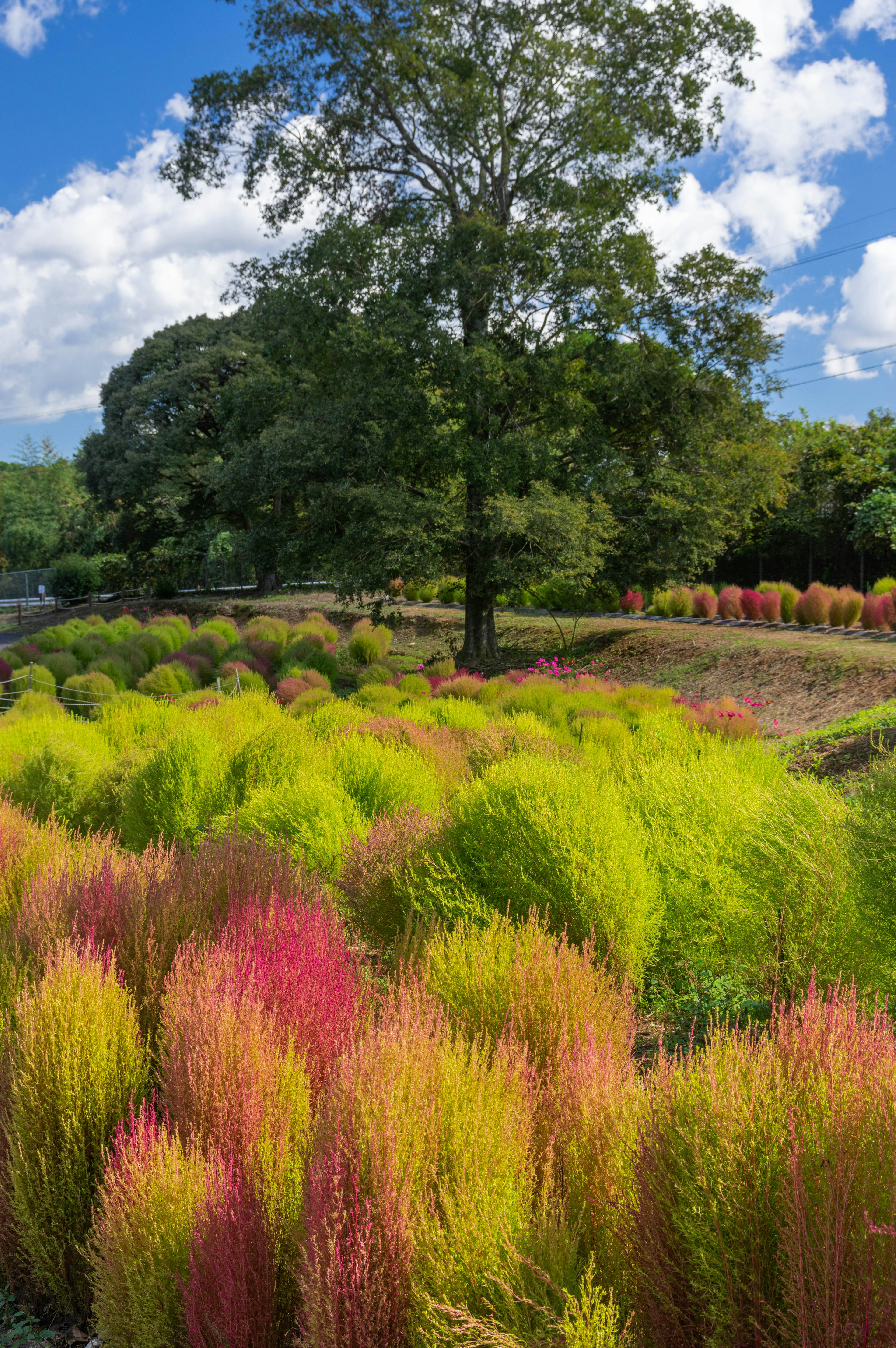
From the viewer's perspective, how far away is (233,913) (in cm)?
327

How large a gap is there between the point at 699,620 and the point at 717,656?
4073 mm

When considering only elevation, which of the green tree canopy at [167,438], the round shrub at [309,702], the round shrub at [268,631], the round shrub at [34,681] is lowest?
the round shrub at [309,702]

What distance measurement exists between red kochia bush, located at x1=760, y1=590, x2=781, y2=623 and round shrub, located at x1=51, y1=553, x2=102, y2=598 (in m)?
24.6

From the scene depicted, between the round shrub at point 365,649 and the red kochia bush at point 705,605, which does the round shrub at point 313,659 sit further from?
the red kochia bush at point 705,605

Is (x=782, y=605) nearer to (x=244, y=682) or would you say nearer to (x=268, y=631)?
(x=268, y=631)

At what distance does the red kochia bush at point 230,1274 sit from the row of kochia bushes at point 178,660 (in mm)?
6666

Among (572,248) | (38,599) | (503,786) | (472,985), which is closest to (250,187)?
(572,248)

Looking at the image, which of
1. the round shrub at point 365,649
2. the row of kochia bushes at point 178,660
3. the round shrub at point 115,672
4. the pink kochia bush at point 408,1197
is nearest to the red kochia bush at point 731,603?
the row of kochia bushes at point 178,660

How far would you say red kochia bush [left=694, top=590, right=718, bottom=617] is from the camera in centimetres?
1784

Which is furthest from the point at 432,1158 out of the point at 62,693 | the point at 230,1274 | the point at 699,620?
the point at 699,620

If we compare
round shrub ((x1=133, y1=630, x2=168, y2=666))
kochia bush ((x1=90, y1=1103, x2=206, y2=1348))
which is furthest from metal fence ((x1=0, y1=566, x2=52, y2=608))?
kochia bush ((x1=90, y1=1103, x2=206, y2=1348))

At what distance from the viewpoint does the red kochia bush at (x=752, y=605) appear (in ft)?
53.5

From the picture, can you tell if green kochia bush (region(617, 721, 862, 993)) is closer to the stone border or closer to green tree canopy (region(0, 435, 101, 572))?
the stone border

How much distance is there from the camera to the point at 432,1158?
5.95ft
